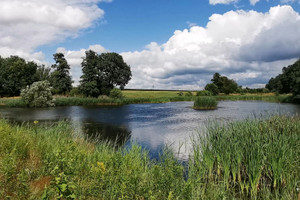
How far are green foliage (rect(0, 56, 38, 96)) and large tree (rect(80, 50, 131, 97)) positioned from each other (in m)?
18.7

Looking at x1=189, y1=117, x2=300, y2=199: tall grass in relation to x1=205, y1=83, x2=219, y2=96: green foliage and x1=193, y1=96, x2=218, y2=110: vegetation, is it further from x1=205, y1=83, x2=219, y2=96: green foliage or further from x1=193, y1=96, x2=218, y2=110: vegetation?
x1=205, y1=83, x2=219, y2=96: green foliage

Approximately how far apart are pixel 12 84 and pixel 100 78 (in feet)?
89.2

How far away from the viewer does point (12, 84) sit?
69.6 metres

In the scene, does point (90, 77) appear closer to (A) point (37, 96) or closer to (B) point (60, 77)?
(B) point (60, 77)

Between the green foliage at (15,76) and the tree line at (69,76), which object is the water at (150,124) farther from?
the green foliage at (15,76)

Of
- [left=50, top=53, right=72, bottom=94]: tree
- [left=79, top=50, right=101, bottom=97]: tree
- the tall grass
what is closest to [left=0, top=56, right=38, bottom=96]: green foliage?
[left=50, top=53, right=72, bottom=94]: tree

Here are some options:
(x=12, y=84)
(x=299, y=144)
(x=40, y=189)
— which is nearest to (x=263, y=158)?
(x=299, y=144)

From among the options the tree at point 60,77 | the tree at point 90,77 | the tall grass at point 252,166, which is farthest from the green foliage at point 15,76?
the tall grass at point 252,166

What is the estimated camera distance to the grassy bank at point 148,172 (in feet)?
15.0

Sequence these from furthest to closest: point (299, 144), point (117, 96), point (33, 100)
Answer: point (117, 96)
point (33, 100)
point (299, 144)

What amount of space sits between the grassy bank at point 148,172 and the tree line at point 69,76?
55.3m

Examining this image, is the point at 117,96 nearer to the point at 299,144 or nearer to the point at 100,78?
the point at 100,78

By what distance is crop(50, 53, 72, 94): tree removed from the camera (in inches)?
2517

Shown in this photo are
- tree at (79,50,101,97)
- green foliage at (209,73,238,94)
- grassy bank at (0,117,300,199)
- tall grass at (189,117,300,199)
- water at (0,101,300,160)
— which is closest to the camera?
grassy bank at (0,117,300,199)
